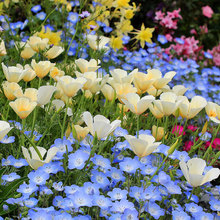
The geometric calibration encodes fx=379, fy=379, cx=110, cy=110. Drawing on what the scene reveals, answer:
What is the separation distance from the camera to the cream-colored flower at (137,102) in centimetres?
137

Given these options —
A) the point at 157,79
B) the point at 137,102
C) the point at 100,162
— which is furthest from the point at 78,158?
the point at 157,79

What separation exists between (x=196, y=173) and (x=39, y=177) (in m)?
0.54

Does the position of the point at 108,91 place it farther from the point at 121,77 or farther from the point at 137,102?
the point at 137,102

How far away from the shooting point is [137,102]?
54.6 inches

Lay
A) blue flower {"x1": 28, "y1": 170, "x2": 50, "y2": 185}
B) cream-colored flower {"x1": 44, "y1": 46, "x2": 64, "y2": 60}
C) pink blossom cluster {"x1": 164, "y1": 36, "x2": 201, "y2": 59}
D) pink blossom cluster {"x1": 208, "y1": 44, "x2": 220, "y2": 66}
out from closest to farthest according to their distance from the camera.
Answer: blue flower {"x1": 28, "y1": 170, "x2": 50, "y2": 185}
cream-colored flower {"x1": 44, "y1": 46, "x2": 64, "y2": 60}
pink blossom cluster {"x1": 164, "y1": 36, "x2": 201, "y2": 59}
pink blossom cluster {"x1": 208, "y1": 44, "x2": 220, "y2": 66}

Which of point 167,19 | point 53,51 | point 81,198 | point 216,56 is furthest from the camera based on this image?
point 216,56

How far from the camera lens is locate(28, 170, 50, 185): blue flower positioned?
47.8 inches

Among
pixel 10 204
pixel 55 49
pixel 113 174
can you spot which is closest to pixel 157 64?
pixel 55 49

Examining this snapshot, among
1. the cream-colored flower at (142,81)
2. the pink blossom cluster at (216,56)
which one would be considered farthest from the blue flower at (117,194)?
the pink blossom cluster at (216,56)

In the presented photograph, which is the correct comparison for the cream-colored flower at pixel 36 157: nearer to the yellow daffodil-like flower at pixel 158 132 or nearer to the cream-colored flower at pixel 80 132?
the cream-colored flower at pixel 80 132

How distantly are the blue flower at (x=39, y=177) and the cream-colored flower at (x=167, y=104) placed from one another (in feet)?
1.67

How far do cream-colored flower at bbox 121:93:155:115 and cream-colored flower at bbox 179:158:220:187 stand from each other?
0.26m

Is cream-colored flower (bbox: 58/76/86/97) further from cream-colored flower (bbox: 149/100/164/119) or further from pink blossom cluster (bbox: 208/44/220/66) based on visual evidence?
pink blossom cluster (bbox: 208/44/220/66)

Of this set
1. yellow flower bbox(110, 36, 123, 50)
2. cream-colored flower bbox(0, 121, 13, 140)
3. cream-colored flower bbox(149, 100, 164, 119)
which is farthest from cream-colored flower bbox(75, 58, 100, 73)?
yellow flower bbox(110, 36, 123, 50)
